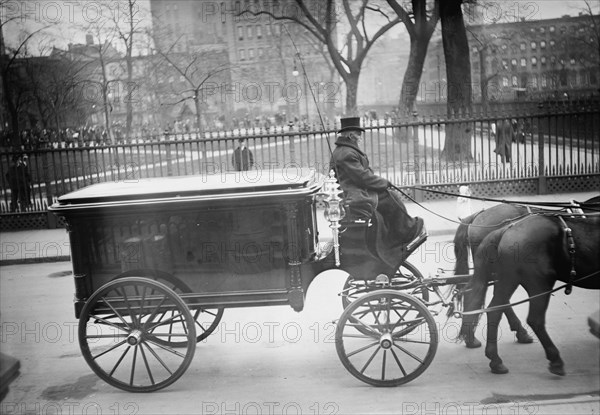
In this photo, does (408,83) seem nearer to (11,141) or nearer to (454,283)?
(11,141)

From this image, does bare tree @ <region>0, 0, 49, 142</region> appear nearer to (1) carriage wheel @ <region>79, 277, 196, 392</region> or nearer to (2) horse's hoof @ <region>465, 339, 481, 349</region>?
(1) carriage wheel @ <region>79, 277, 196, 392</region>

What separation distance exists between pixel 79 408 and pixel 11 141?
9.87 meters

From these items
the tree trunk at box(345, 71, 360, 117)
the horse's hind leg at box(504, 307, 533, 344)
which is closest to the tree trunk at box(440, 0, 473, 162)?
the tree trunk at box(345, 71, 360, 117)

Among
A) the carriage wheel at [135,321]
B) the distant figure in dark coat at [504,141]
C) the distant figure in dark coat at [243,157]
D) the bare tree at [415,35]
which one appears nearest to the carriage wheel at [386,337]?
the carriage wheel at [135,321]

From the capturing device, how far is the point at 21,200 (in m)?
13.1

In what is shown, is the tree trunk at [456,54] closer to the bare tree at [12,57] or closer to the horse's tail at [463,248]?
the bare tree at [12,57]

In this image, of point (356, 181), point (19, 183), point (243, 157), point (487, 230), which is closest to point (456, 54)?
point (243, 157)

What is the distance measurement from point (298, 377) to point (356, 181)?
1.76 m

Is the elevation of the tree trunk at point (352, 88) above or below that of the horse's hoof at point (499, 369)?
above

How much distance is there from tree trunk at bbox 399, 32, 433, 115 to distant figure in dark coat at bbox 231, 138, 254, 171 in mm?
10116

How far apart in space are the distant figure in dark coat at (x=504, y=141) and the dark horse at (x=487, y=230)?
26.4 feet

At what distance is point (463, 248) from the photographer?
5586 mm

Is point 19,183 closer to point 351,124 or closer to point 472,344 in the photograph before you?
point 351,124

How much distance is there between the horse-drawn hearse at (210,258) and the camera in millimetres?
4562
